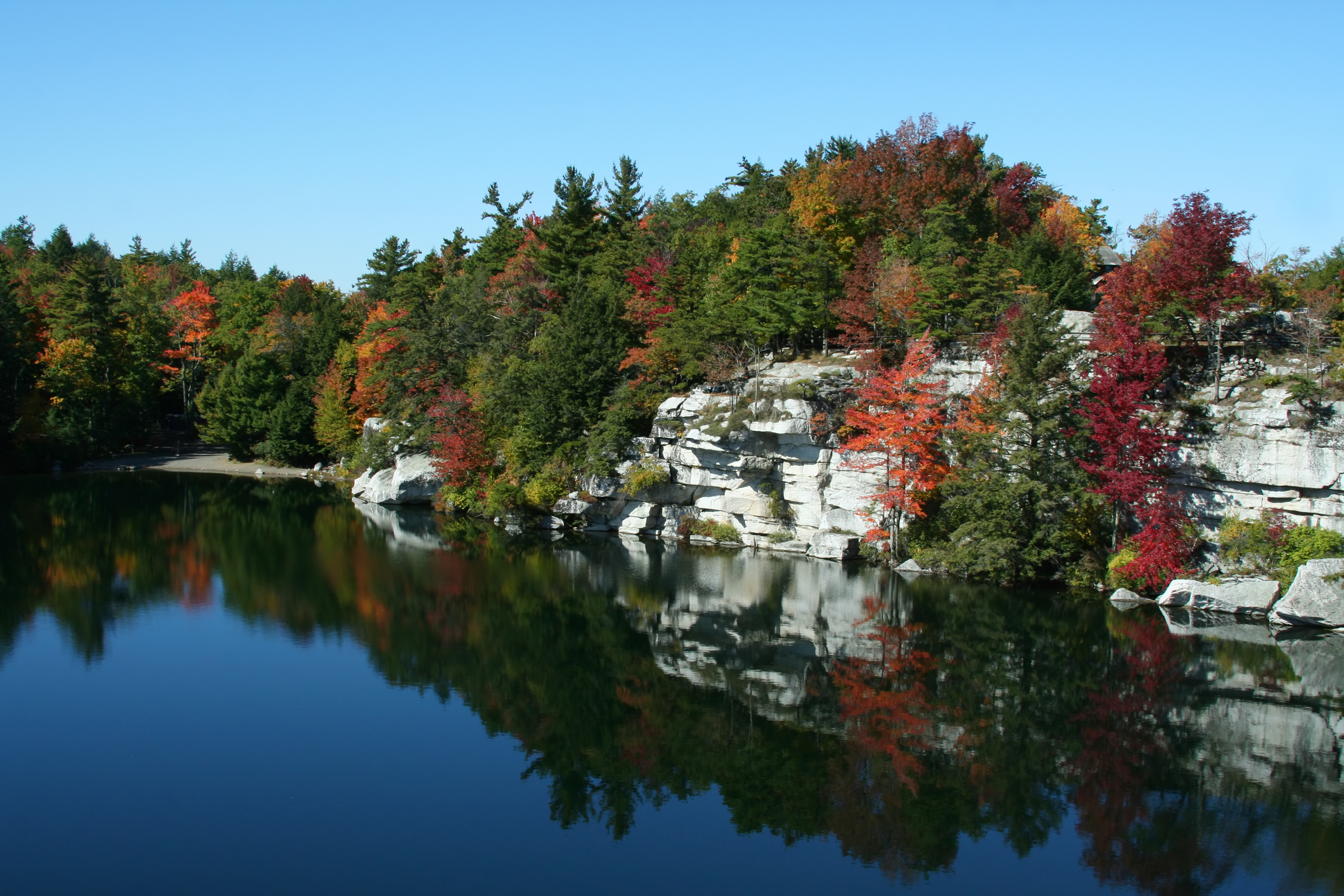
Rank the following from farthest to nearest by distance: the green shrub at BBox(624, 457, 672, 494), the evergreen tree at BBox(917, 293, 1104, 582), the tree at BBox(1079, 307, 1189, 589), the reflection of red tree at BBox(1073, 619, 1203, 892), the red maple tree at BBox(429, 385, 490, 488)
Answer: the red maple tree at BBox(429, 385, 490, 488) < the green shrub at BBox(624, 457, 672, 494) < the evergreen tree at BBox(917, 293, 1104, 582) < the tree at BBox(1079, 307, 1189, 589) < the reflection of red tree at BBox(1073, 619, 1203, 892)

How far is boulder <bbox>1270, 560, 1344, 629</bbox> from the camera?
84.0 ft

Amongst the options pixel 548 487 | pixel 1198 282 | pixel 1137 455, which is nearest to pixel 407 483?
pixel 548 487

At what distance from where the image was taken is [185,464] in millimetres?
61281

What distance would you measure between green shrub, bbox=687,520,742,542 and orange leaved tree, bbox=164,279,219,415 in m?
45.8

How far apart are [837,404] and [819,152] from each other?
884 inches

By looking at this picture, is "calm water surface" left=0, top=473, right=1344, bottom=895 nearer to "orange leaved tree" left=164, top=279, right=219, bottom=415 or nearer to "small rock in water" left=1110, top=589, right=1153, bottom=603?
"small rock in water" left=1110, top=589, right=1153, bottom=603

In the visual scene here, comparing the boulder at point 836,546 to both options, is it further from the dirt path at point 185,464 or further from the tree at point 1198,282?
the dirt path at point 185,464

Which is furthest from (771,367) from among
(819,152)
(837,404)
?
(819,152)

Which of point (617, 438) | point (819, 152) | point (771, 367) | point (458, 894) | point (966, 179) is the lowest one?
point (458, 894)

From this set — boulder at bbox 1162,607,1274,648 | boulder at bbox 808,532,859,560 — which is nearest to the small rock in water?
boulder at bbox 1162,607,1274,648

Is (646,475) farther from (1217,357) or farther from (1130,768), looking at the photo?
(1130,768)

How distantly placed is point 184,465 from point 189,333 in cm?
1272

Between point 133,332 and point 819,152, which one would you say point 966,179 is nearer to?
point 819,152

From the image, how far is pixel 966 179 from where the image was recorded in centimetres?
4225
